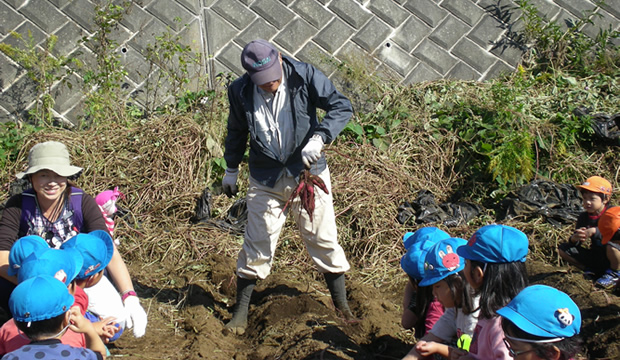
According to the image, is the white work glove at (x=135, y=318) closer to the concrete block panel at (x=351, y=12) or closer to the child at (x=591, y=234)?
the child at (x=591, y=234)

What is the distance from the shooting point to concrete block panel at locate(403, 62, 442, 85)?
23.4 ft

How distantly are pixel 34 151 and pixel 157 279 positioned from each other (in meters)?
1.85

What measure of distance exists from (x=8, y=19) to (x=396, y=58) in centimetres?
434

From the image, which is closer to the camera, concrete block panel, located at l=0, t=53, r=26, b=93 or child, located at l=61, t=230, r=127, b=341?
child, located at l=61, t=230, r=127, b=341

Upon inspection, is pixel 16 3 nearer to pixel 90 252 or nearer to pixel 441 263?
pixel 90 252

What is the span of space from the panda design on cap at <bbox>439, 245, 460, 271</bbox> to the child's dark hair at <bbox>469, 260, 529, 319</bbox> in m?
0.22

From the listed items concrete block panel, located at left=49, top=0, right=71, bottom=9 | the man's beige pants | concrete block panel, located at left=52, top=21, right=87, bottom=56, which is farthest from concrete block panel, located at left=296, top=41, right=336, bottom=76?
the man's beige pants

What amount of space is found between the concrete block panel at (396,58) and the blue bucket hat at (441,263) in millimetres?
4430

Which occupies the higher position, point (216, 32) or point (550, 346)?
point (216, 32)

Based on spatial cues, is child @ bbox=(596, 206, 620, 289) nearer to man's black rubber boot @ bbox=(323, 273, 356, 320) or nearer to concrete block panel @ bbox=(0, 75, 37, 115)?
man's black rubber boot @ bbox=(323, 273, 356, 320)

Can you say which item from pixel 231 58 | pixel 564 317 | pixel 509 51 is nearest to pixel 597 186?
pixel 564 317

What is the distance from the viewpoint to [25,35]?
660 cm

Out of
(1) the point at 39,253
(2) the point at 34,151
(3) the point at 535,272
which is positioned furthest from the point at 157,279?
(3) the point at 535,272

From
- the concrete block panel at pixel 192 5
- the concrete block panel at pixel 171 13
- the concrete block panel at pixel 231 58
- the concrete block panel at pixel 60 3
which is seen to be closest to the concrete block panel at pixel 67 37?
the concrete block panel at pixel 60 3
